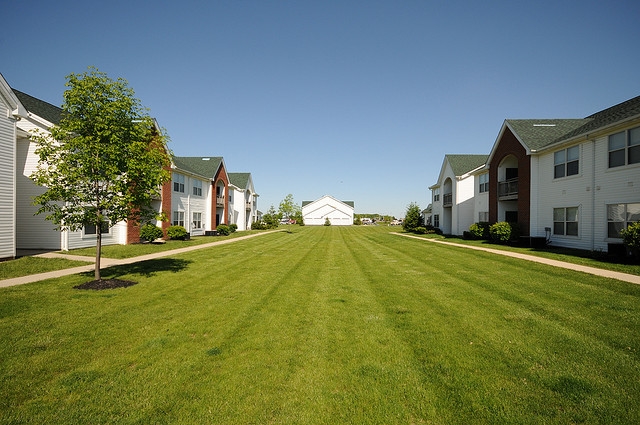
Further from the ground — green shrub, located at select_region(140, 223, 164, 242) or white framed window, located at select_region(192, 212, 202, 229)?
white framed window, located at select_region(192, 212, 202, 229)

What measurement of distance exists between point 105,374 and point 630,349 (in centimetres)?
793

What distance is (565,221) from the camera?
1861 centimetres

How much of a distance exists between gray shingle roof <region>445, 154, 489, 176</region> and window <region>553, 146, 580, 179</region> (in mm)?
13945

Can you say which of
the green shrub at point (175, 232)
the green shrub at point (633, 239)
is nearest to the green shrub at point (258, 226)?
the green shrub at point (175, 232)

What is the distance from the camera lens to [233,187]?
46938 mm

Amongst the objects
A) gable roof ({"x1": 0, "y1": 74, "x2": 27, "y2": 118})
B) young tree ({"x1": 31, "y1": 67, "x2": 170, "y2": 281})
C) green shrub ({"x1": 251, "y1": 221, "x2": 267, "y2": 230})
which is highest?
gable roof ({"x1": 0, "y1": 74, "x2": 27, "y2": 118})

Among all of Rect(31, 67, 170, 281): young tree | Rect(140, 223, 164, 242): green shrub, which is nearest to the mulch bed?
Rect(31, 67, 170, 281): young tree

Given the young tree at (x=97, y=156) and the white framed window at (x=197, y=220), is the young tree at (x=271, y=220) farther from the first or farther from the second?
the young tree at (x=97, y=156)

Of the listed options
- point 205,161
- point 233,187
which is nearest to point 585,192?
point 205,161

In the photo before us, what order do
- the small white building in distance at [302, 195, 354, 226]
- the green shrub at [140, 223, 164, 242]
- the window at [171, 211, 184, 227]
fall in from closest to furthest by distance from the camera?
the green shrub at [140, 223, 164, 242] < the window at [171, 211, 184, 227] < the small white building in distance at [302, 195, 354, 226]

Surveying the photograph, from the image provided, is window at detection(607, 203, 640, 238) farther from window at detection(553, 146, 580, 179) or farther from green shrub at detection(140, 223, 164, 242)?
green shrub at detection(140, 223, 164, 242)

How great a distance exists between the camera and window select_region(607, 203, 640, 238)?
47.4ft

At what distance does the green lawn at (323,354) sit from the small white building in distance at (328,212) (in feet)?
253

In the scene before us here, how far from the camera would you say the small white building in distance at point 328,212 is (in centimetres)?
8669
